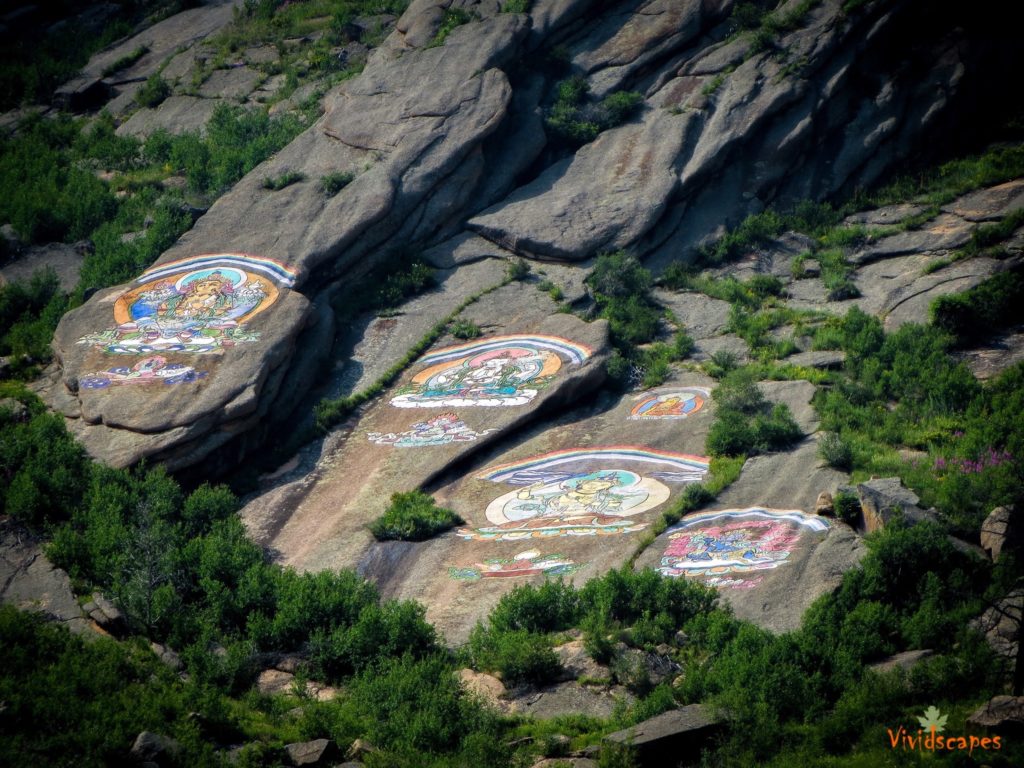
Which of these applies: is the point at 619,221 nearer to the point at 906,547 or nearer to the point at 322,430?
the point at 322,430

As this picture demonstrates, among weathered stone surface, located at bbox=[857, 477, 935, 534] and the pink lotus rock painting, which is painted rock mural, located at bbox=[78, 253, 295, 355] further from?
weathered stone surface, located at bbox=[857, 477, 935, 534]

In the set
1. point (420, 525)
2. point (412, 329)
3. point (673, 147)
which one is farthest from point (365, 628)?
point (673, 147)

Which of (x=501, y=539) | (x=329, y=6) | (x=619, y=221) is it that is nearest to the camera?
(x=501, y=539)

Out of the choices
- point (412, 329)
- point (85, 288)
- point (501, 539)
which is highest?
point (85, 288)

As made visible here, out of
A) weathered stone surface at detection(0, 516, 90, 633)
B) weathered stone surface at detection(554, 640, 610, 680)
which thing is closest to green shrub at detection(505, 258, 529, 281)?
weathered stone surface at detection(554, 640, 610, 680)

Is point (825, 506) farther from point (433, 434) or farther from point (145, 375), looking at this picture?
point (145, 375)

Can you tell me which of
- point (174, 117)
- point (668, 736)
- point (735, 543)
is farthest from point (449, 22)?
point (668, 736)

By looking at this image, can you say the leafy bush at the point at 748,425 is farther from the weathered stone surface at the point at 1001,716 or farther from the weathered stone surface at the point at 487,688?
the weathered stone surface at the point at 1001,716
